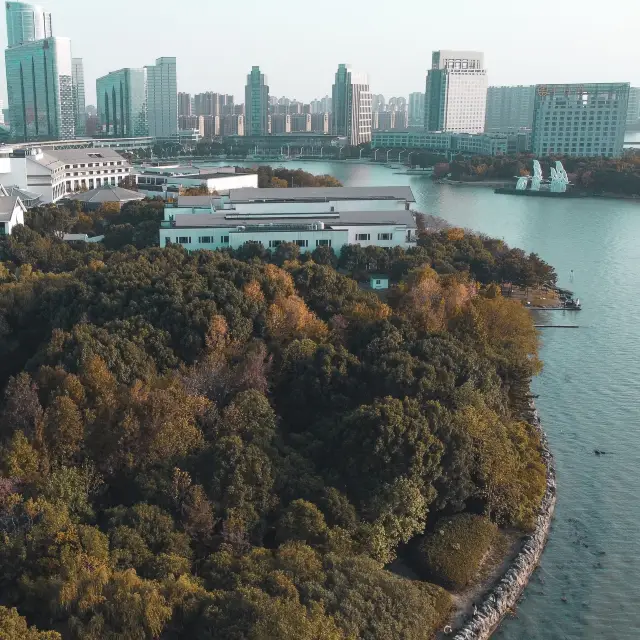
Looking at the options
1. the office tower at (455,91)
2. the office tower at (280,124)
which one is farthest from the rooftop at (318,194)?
the office tower at (280,124)

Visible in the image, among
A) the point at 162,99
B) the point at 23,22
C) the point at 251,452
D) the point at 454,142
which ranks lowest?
the point at 251,452

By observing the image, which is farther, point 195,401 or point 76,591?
point 195,401

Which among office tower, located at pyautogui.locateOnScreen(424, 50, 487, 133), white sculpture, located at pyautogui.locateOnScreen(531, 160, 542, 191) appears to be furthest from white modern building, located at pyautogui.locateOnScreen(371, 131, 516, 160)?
white sculpture, located at pyautogui.locateOnScreen(531, 160, 542, 191)

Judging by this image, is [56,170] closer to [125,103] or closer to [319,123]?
[125,103]

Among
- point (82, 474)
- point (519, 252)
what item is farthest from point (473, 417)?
point (519, 252)

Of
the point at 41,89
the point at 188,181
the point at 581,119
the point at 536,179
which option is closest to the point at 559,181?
the point at 536,179

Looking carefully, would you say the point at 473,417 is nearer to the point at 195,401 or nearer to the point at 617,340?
the point at 195,401
